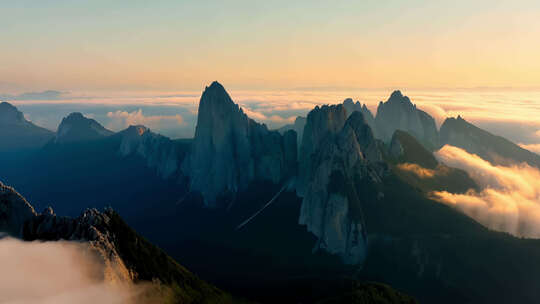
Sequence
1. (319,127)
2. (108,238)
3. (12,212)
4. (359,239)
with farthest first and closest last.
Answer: (319,127) → (359,239) → (108,238) → (12,212)

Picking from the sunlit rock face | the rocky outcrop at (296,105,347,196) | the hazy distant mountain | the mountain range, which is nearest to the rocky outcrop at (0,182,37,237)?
the hazy distant mountain

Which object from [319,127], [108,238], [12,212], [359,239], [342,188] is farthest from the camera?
[319,127]

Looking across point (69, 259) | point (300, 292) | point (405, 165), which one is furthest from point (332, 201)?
point (69, 259)

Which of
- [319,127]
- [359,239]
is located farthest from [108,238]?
[319,127]

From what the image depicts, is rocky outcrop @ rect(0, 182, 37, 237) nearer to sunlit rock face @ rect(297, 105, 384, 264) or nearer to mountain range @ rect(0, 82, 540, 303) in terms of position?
mountain range @ rect(0, 82, 540, 303)

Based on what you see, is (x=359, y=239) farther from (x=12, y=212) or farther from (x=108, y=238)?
(x=12, y=212)

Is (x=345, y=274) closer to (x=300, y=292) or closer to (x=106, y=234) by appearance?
(x=300, y=292)
